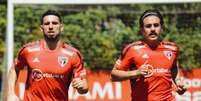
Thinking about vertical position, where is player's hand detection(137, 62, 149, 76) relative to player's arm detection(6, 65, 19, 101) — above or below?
above

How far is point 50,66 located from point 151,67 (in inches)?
41.1

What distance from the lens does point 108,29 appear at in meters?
14.5

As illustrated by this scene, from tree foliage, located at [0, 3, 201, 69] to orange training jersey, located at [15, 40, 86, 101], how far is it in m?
6.47

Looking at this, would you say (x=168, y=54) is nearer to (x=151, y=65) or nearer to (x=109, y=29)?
(x=151, y=65)

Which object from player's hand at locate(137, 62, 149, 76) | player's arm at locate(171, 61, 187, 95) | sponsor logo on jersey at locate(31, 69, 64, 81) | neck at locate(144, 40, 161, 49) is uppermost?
neck at locate(144, 40, 161, 49)

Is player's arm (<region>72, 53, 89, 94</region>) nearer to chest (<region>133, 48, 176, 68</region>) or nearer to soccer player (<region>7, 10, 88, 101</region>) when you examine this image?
soccer player (<region>7, 10, 88, 101</region>)

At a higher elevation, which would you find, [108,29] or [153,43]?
[153,43]

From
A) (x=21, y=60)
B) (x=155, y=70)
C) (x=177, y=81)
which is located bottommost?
(x=177, y=81)

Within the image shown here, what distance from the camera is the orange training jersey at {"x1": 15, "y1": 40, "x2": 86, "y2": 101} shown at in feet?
22.3

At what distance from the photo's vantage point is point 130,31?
45.2 ft

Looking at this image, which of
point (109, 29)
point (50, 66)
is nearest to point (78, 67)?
point (50, 66)

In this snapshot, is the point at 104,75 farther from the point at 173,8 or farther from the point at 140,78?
the point at 140,78

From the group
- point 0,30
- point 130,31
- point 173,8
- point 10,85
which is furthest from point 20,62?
point 0,30

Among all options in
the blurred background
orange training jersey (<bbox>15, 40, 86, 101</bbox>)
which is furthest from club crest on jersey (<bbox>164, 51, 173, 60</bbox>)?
the blurred background
